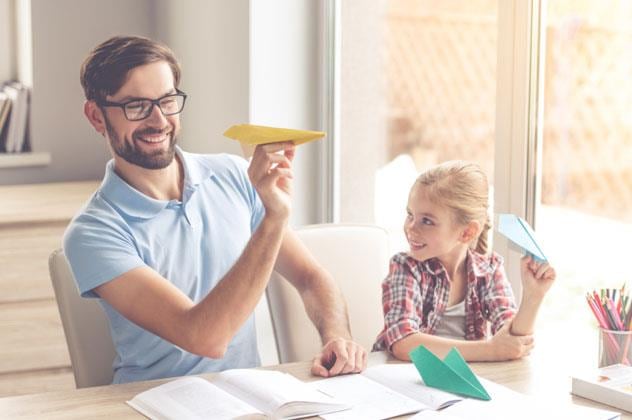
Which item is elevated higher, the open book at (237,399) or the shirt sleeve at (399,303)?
the shirt sleeve at (399,303)

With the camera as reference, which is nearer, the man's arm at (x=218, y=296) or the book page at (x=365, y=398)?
the book page at (x=365, y=398)

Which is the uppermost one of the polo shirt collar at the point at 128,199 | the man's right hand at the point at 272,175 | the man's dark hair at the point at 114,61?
the man's dark hair at the point at 114,61

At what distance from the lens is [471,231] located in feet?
6.55

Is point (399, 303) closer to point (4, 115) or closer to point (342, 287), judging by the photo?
point (342, 287)

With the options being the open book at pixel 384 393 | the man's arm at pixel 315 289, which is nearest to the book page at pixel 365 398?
the open book at pixel 384 393

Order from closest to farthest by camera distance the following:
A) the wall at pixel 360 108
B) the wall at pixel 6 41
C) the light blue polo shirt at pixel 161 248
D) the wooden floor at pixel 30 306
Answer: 1. the light blue polo shirt at pixel 161 248
2. the wall at pixel 360 108
3. the wooden floor at pixel 30 306
4. the wall at pixel 6 41

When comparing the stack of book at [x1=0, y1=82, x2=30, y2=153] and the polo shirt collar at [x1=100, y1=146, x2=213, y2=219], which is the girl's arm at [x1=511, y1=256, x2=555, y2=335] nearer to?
Answer: the polo shirt collar at [x1=100, y1=146, x2=213, y2=219]

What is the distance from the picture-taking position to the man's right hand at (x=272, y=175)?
5.92 ft

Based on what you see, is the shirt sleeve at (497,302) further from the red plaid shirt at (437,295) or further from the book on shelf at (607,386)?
the book on shelf at (607,386)

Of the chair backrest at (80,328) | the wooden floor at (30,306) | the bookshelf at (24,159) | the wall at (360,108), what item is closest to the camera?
the chair backrest at (80,328)

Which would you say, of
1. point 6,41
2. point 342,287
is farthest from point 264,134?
point 6,41

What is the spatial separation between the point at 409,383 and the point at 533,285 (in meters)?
0.31

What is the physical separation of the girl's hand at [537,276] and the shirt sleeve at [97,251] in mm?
683

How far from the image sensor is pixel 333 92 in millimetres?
3037
